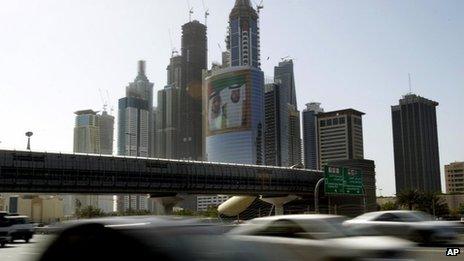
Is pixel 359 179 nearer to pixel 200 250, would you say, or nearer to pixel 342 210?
pixel 200 250

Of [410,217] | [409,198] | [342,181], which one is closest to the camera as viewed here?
[410,217]

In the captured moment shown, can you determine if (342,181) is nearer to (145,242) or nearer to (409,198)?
(409,198)

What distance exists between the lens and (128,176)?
81688mm

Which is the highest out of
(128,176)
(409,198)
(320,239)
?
(128,176)

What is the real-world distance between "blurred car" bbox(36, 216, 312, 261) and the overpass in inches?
2810

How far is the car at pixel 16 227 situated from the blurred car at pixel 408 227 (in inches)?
800

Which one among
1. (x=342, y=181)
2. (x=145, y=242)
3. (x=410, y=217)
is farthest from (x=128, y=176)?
(x=145, y=242)

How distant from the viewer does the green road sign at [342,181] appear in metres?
51.4

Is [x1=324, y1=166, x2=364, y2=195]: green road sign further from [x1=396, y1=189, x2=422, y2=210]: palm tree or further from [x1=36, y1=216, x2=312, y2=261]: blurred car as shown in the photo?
[x1=36, y1=216, x2=312, y2=261]: blurred car

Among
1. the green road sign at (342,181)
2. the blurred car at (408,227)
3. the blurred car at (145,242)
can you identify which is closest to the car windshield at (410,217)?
the blurred car at (408,227)

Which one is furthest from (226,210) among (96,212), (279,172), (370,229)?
(370,229)

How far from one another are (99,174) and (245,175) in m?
28.5

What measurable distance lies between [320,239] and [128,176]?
7422 centimetres

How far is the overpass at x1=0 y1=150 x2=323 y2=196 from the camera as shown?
237ft
